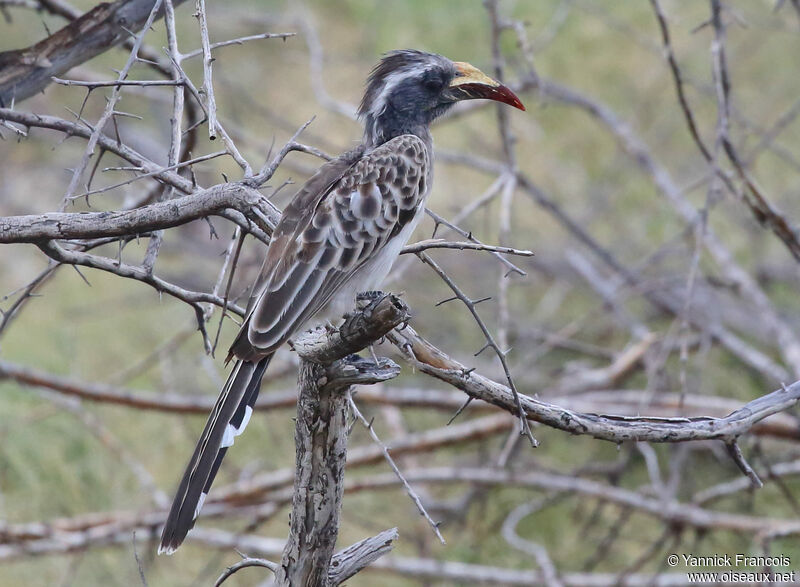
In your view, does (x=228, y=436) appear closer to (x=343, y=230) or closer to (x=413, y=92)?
(x=343, y=230)

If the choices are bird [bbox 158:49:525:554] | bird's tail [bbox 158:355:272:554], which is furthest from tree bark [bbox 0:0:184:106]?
bird's tail [bbox 158:355:272:554]

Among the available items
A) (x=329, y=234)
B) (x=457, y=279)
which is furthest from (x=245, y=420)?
(x=457, y=279)

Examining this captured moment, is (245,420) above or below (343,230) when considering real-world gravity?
below

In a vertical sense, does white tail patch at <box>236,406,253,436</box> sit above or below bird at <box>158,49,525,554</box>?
below

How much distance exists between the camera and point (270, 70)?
9.52 metres

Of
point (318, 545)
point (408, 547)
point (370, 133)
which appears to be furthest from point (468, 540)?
point (318, 545)

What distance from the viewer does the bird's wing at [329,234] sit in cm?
221

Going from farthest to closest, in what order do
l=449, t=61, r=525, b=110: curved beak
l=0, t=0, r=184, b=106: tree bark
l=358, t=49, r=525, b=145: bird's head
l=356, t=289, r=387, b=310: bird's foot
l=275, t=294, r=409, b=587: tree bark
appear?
1. l=358, t=49, r=525, b=145: bird's head
2. l=449, t=61, r=525, b=110: curved beak
3. l=0, t=0, r=184, b=106: tree bark
4. l=356, t=289, r=387, b=310: bird's foot
5. l=275, t=294, r=409, b=587: tree bark

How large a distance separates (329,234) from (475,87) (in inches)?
32.6

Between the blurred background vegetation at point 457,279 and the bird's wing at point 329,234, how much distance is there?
1.12 feet

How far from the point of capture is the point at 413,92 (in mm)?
3018

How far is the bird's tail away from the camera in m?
2.03

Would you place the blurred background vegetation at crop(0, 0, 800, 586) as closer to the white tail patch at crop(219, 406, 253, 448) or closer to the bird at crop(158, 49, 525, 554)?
the bird at crop(158, 49, 525, 554)

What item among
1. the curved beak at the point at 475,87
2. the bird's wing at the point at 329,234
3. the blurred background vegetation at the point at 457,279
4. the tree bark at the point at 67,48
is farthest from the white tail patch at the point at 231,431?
the curved beak at the point at 475,87
